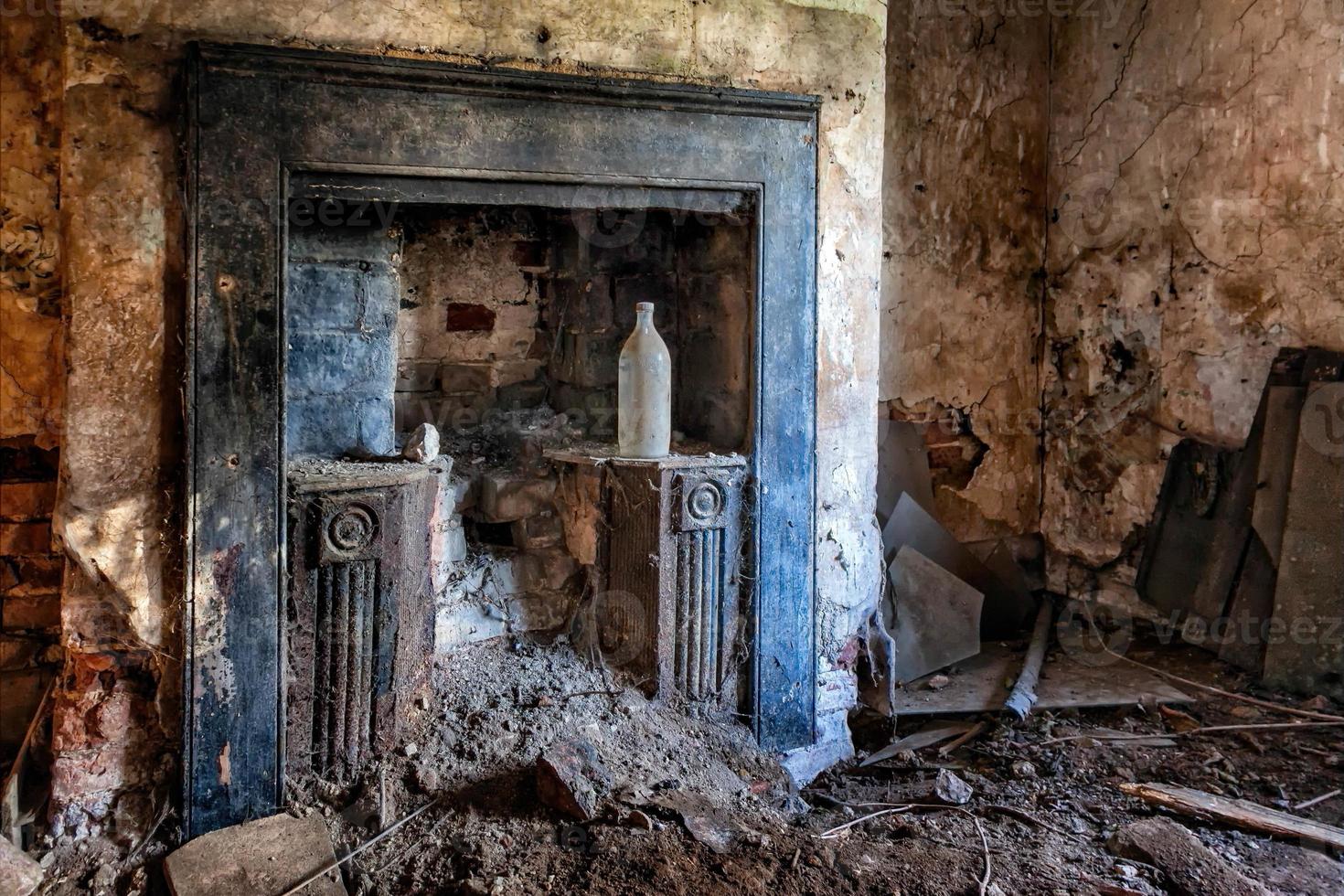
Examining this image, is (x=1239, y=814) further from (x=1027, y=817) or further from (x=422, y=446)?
(x=422, y=446)

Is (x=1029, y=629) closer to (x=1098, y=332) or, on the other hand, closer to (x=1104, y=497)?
(x=1104, y=497)

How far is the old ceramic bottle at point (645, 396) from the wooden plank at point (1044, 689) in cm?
96

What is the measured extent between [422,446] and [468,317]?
1.73ft

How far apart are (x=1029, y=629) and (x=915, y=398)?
3.07 ft

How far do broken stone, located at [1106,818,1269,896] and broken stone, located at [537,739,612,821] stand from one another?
1.07 meters

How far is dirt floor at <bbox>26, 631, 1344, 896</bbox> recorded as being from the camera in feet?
5.91

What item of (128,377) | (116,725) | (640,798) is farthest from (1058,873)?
(128,377)

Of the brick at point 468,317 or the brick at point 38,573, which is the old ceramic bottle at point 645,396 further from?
the brick at point 38,573

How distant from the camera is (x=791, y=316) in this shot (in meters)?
2.29

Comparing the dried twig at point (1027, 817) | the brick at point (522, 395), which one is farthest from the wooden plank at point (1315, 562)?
the brick at point (522, 395)

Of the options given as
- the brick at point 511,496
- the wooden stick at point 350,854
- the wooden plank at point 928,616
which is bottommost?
the wooden stick at point 350,854

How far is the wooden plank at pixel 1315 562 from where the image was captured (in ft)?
8.83

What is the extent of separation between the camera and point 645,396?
7.75ft

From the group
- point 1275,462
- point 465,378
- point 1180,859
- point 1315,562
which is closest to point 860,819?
point 1180,859
